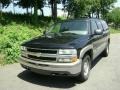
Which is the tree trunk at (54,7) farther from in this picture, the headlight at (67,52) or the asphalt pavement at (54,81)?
the headlight at (67,52)

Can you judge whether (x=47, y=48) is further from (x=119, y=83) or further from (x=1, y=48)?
(x=1, y=48)

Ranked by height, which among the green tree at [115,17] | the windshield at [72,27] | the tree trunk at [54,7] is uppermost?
the tree trunk at [54,7]

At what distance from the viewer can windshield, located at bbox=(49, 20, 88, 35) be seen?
7548 mm

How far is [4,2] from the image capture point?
20.8 metres

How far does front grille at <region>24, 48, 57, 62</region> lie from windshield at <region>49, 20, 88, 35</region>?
5.57 feet

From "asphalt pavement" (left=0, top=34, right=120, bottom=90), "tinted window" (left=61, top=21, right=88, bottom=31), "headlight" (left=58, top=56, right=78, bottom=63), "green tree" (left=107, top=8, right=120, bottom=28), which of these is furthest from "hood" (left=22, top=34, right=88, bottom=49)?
"green tree" (left=107, top=8, right=120, bottom=28)

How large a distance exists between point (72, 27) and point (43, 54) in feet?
6.71

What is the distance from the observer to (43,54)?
6.20 meters

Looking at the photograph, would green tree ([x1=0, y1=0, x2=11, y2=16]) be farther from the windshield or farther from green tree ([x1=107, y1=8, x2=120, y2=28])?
green tree ([x1=107, y1=8, x2=120, y2=28])

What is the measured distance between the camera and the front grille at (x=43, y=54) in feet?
20.0

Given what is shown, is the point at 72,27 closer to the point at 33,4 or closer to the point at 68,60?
the point at 68,60

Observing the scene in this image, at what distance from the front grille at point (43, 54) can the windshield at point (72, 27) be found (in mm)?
1698

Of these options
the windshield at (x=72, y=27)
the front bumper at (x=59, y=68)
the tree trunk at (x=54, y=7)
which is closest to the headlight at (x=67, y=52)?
the front bumper at (x=59, y=68)

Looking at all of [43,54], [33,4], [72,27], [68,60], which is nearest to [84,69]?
[68,60]
